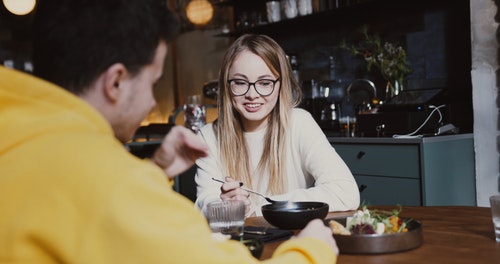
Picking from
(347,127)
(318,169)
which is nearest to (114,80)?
(318,169)

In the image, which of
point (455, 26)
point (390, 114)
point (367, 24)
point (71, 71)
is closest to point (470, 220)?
point (71, 71)

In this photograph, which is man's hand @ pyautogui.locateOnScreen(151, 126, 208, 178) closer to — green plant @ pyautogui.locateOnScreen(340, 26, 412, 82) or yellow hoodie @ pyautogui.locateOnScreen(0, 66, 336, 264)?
yellow hoodie @ pyautogui.locateOnScreen(0, 66, 336, 264)

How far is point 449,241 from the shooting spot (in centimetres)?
135

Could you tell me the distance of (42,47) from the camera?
897 millimetres

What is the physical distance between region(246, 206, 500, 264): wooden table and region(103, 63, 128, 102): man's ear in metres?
0.57

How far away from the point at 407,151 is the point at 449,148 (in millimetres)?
246

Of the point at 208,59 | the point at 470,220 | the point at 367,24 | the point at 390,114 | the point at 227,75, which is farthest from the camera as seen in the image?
the point at 208,59

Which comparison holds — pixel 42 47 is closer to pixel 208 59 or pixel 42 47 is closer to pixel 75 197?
pixel 75 197

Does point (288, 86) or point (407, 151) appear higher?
point (288, 86)

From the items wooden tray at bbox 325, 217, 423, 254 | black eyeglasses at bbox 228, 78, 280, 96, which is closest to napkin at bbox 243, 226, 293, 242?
wooden tray at bbox 325, 217, 423, 254

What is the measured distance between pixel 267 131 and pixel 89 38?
5.12 feet

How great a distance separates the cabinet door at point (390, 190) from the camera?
325cm

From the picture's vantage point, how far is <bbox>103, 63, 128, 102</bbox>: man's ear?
877 mm

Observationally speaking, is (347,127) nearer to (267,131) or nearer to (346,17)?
(346,17)
